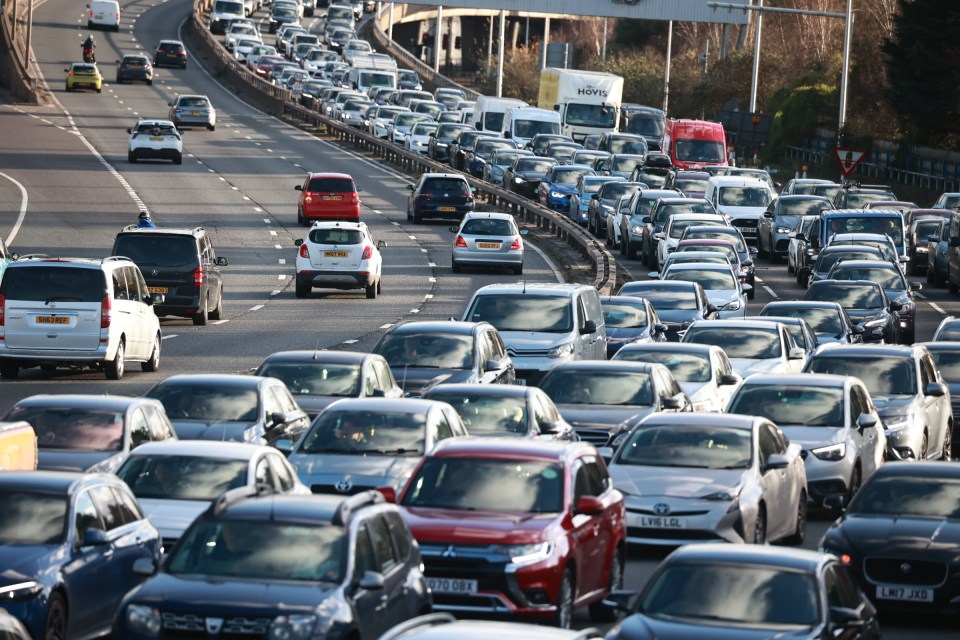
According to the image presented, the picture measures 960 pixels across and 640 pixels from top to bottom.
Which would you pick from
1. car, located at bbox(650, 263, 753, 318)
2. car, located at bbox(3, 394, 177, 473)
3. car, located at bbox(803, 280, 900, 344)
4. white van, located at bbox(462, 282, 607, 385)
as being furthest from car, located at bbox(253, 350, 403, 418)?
car, located at bbox(650, 263, 753, 318)

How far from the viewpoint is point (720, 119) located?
277ft

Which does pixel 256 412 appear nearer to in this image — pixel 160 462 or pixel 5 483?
pixel 160 462

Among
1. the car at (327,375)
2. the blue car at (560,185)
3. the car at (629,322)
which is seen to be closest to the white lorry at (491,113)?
the blue car at (560,185)

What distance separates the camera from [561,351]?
90.9 feet

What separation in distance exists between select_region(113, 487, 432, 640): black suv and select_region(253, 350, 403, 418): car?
9320 mm

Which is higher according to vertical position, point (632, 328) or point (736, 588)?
point (736, 588)

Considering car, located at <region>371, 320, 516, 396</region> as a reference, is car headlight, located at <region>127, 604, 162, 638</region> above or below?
→ above

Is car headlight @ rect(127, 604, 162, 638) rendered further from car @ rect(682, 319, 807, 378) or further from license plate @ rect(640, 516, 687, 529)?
car @ rect(682, 319, 807, 378)

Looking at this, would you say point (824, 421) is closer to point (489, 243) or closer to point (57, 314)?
point (57, 314)

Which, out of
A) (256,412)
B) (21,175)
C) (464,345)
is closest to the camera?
(256,412)

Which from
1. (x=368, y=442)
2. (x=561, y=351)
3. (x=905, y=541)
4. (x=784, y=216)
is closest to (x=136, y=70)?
(x=784, y=216)

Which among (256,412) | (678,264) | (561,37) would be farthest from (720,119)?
(561,37)

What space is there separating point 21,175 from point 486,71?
82.1 meters

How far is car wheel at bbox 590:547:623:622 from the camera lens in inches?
579
